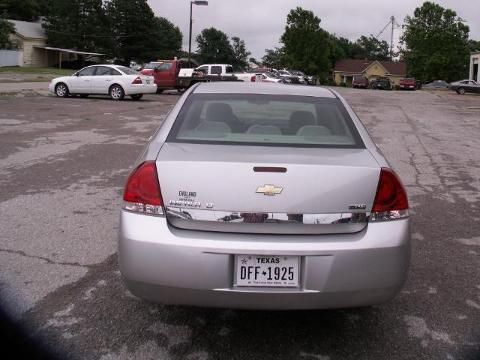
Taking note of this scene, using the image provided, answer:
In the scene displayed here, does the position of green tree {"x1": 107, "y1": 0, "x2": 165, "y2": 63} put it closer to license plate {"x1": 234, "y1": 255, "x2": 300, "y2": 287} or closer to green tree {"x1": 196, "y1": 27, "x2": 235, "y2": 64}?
green tree {"x1": 196, "y1": 27, "x2": 235, "y2": 64}

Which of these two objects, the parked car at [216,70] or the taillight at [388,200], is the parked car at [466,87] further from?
the taillight at [388,200]

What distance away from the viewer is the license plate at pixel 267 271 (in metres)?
Answer: 2.89

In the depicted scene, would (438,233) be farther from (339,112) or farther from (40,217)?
(40,217)

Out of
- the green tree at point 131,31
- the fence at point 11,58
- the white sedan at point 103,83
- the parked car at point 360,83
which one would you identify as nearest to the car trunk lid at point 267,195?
the white sedan at point 103,83

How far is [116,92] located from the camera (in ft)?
74.2

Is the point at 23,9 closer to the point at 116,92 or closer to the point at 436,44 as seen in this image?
the point at 436,44

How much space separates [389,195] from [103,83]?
2096 cm

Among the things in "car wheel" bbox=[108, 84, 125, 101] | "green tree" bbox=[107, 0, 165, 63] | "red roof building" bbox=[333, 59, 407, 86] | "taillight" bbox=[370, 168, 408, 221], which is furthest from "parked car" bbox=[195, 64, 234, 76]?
"red roof building" bbox=[333, 59, 407, 86]

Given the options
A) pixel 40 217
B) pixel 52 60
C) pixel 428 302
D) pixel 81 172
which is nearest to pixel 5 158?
pixel 81 172

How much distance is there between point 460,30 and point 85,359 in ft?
301

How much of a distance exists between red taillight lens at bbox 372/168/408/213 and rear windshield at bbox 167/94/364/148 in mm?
464

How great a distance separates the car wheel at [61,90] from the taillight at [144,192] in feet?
69.0

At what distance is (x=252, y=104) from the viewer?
4137 millimetres

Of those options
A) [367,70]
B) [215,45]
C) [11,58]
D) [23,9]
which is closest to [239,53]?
[215,45]
